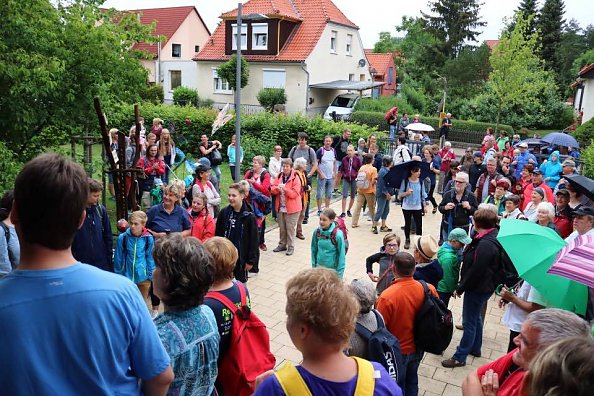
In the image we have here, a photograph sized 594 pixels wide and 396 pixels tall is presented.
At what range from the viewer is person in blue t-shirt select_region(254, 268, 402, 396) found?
2.00 metres

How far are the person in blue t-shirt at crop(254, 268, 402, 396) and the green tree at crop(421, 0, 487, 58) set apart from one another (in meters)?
52.6

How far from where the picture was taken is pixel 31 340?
1.72 m

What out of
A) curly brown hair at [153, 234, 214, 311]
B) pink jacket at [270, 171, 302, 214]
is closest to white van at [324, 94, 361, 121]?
pink jacket at [270, 171, 302, 214]

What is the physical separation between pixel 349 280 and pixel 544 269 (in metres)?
4.40

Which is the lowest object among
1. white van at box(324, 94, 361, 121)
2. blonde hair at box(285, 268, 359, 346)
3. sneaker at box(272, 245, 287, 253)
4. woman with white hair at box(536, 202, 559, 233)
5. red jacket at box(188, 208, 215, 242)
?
sneaker at box(272, 245, 287, 253)

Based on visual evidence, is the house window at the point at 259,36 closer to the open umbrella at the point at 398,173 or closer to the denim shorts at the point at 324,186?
the denim shorts at the point at 324,186

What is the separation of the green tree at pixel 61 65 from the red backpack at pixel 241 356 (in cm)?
557

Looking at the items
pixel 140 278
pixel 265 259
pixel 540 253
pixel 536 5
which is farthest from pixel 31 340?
pixel 536 5

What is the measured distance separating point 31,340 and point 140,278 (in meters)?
4.44

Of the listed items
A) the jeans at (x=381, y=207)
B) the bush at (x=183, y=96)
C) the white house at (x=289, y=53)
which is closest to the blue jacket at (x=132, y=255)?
the jeans at (x=381, y=207)

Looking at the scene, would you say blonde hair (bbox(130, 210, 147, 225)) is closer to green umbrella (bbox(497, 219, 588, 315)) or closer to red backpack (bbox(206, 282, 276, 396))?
red backpack (bbox(206, 282, 276, 396))

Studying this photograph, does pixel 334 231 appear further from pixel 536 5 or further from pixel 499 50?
pixel 536 5

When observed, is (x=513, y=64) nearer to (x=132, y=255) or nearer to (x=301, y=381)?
(x=132, y=255)

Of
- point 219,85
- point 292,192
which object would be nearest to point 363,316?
point 292,192
